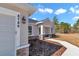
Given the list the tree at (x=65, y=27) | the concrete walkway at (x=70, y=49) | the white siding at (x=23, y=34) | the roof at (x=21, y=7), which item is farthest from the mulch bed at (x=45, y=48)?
the roof at (x=21, y=7)

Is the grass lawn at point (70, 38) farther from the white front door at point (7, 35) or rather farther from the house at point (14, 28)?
the white front door at point (7, 35)

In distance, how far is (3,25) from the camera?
9.28 m

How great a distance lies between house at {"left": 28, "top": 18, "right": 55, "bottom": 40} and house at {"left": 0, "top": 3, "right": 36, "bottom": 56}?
0.33 m

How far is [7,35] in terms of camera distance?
371 inches

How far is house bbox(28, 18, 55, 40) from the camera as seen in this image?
A: 10.2 meters

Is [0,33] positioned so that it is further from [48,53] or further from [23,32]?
[48,53]

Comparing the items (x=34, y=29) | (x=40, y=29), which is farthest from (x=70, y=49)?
(x=34, y=29)

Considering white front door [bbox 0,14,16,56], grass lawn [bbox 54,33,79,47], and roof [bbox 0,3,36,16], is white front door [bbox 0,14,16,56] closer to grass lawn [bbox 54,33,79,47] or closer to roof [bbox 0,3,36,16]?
roof [bbox 0,3,36,16]

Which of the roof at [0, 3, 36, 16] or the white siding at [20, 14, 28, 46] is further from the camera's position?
the white siding at [20, 14, 28, 46]

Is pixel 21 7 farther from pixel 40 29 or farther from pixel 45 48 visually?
pixel 45 48

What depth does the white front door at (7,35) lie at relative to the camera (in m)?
9.23

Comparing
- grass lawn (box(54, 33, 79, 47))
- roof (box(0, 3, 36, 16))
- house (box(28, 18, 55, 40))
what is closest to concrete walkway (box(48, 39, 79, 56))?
grass lawn (box(54, 33, 79, 47))

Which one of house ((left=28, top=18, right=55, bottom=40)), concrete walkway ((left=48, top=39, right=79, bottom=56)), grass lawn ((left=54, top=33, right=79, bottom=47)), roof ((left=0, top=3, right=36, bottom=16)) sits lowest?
concrete walkway ((left=48, top=39, right=79, bottom=56))

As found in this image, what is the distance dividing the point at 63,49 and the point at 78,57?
1.23 m
